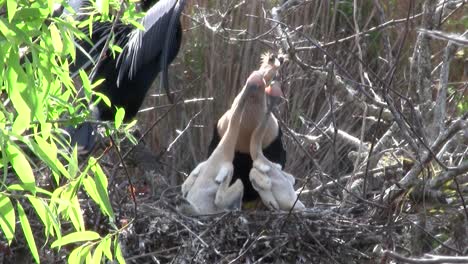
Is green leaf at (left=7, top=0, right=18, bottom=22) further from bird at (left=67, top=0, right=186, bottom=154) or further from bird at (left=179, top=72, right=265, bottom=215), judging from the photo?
bird at (left=67, top=0, right=186, bottom=154)

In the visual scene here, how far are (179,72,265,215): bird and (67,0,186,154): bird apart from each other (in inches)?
18.0

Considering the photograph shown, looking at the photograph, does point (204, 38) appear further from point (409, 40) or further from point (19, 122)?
point (19, 122)

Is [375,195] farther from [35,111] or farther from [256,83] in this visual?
[35,111]

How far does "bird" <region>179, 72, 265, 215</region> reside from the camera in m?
4.75

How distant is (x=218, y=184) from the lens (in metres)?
4.84

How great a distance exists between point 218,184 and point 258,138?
1.50 feet

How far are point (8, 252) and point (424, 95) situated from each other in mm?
1613

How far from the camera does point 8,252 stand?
3828mm

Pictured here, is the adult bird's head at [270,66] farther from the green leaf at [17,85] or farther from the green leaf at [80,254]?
the green leaf at [17,85]

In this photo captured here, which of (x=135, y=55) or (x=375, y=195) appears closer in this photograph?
(x=375, y=195)

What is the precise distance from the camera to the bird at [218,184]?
187 inches

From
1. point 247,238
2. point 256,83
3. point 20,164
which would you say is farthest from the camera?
point 256,83

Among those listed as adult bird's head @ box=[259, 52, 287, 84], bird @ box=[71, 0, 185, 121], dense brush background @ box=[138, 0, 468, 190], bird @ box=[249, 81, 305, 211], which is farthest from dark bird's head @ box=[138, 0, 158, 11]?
bird @ box=[249, 81, 305, 211]

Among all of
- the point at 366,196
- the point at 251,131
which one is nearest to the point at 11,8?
the point at 366,196
